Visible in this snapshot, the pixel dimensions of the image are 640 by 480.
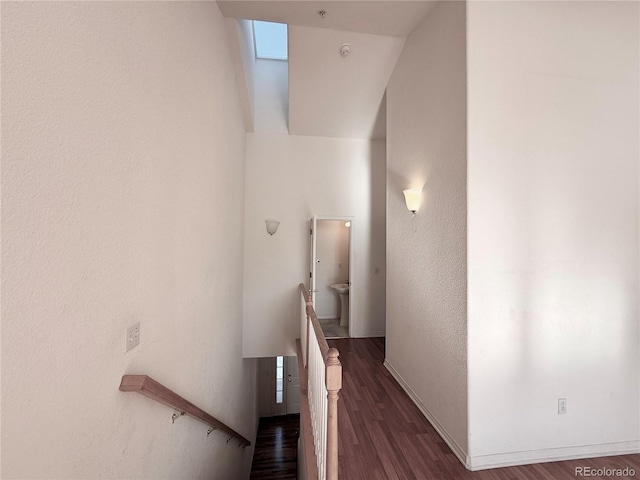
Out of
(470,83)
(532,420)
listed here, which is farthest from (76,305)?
(532,420)

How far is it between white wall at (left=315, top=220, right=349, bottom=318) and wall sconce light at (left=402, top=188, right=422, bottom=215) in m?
3.22

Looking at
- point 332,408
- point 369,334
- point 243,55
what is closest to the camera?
point 332,408

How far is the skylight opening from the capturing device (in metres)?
4.00

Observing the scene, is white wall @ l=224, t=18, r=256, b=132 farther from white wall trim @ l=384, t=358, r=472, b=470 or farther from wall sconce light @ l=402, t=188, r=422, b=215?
white wall trim @ l=384, t=358, r=472, b=470

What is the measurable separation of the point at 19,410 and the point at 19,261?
0.37 metres

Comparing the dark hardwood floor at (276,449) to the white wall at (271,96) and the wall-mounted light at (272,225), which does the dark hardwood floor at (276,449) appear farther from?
the white wall at (271,96)

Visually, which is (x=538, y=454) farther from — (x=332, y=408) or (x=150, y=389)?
(x=150, y=389)

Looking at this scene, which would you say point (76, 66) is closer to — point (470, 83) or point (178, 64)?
point (178, 64)

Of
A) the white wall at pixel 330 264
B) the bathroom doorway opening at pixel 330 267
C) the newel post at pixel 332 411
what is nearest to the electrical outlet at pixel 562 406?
the newel post at pixel 332 411

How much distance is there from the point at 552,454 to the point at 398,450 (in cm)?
113

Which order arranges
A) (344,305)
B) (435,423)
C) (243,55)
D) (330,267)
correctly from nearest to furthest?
(435,423), (243,55), (344,305), (330,267)

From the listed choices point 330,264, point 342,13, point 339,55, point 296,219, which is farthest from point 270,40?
point 330,264

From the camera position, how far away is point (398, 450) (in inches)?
81.9

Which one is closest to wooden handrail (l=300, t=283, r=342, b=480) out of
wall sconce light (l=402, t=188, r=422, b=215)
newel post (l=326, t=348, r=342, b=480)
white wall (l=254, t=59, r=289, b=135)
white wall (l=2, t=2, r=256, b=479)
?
newel post (l=326, t=348, r=342, b=480)
